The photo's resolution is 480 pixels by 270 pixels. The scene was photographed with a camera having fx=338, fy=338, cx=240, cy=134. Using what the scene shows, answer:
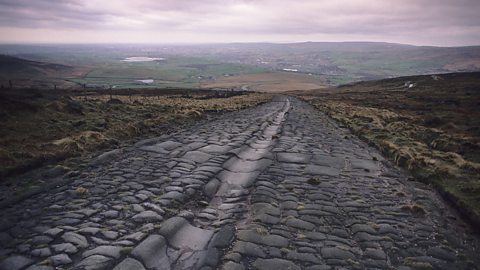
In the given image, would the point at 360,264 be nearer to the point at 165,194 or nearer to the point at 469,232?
the point at 469,232

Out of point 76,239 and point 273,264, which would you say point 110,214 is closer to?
point 76,239

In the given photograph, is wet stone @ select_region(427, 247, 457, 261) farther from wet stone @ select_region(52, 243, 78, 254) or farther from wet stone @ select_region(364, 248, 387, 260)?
wet stone @ select_region(52, 243, 78, 254)

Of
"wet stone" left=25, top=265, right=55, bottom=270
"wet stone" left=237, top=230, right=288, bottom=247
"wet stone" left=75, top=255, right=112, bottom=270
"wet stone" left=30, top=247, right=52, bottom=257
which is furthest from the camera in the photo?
"wet stone" left=237, top=230, right=288, bottom=247

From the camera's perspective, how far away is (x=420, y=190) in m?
10.3

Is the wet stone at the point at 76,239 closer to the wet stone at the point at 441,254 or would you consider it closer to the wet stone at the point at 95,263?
the wet stone at the point at 95,263

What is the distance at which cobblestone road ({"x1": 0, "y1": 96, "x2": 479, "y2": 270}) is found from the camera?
5.82m

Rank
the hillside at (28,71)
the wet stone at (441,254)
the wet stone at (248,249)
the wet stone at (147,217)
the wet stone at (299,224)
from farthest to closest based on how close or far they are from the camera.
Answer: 1. the hillside at (28,71)
2. the wet stone at (299,224)
3. the wet stone at (147,217)
4. the wet stone at (441,254)
5. the wet stone at (248,249)

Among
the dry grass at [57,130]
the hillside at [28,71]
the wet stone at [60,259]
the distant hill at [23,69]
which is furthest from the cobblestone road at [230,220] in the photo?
the distant hill at [23,69]

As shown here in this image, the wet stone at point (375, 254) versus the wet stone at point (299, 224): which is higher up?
the wet stone at point (299, 224)

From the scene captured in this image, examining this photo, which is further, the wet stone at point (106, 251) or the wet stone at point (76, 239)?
the wet stone at point (76, 239)

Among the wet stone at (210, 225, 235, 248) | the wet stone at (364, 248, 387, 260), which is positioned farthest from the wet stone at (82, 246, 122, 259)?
the wet stone at (364, 248, 387, 260)

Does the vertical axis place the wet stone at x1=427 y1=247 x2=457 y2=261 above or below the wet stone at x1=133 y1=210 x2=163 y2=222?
below

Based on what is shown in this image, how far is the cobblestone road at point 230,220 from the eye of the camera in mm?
5820

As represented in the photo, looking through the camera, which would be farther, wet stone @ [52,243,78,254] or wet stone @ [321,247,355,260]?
wet stone @ [321,247,355,260]
